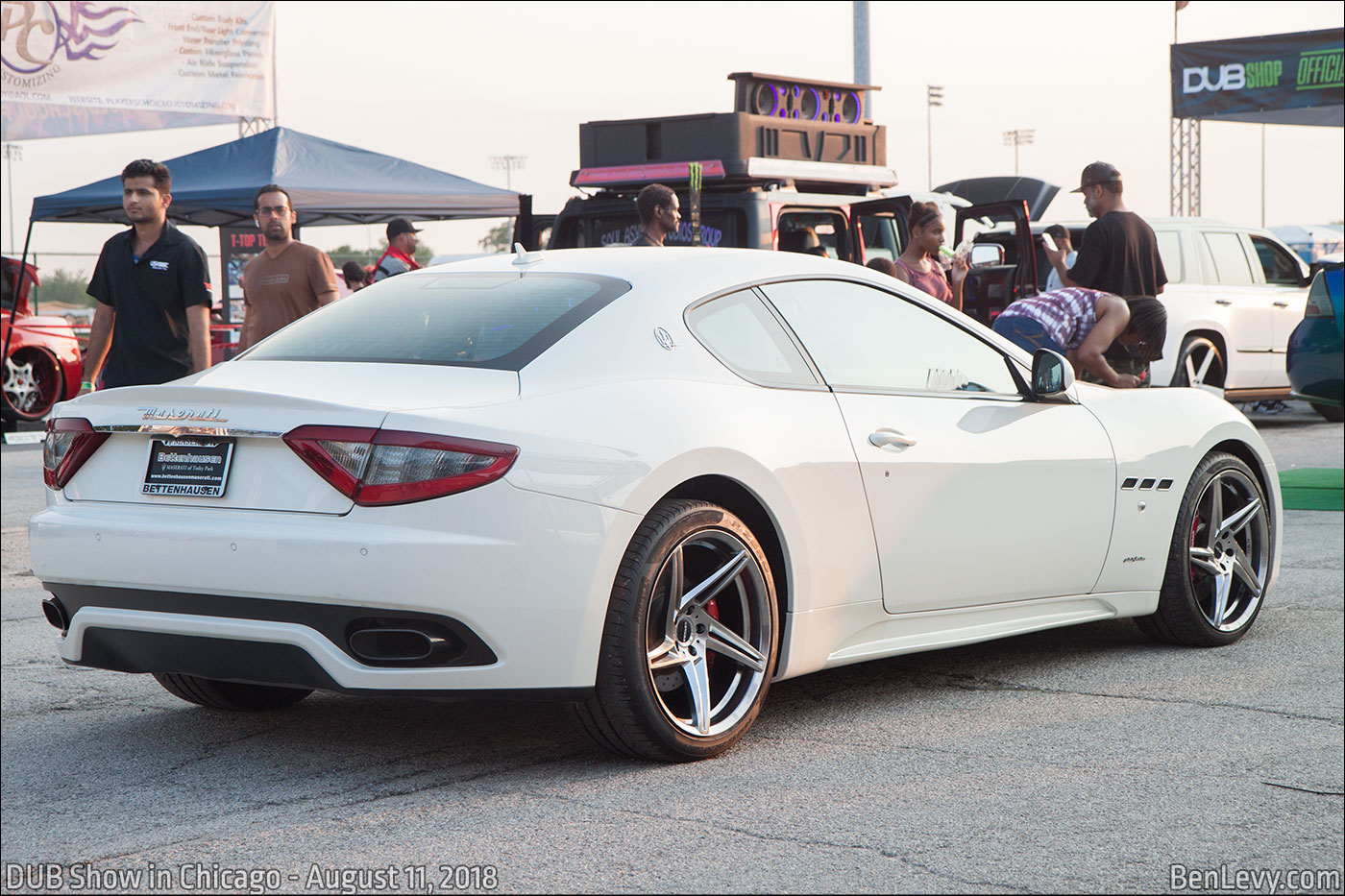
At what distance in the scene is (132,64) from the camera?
26.6 m

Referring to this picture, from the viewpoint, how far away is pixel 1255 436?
19.6 ft

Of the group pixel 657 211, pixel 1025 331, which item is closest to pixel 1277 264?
pixel 1025 331

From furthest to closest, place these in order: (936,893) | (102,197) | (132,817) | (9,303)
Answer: (9,303)
(102,197)
(132,817)
(936,893)

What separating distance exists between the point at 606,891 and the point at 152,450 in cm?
173

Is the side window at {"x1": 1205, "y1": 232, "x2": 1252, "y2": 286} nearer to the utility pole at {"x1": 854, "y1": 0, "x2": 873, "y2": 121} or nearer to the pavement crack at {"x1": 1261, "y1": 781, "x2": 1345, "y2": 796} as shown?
the utility pole at {"x1": 854, "y1": 0, "x2": 873, "y2": 121}

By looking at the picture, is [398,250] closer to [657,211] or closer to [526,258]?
[657,211]

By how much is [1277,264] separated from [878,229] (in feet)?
16.9

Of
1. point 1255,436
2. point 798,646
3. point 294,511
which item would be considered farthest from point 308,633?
point 1255,436

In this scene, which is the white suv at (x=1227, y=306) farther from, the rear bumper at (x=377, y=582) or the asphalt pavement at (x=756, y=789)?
the rear bumper at (x=377, y=582)

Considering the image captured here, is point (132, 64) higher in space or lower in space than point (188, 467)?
higher

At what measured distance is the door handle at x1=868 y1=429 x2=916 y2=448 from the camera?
4602 millimetres

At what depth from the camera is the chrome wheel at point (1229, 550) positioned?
5723mm

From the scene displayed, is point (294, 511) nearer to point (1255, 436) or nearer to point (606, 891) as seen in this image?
point (606, 891)

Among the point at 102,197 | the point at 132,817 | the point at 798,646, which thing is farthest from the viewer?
the point at 102,197
